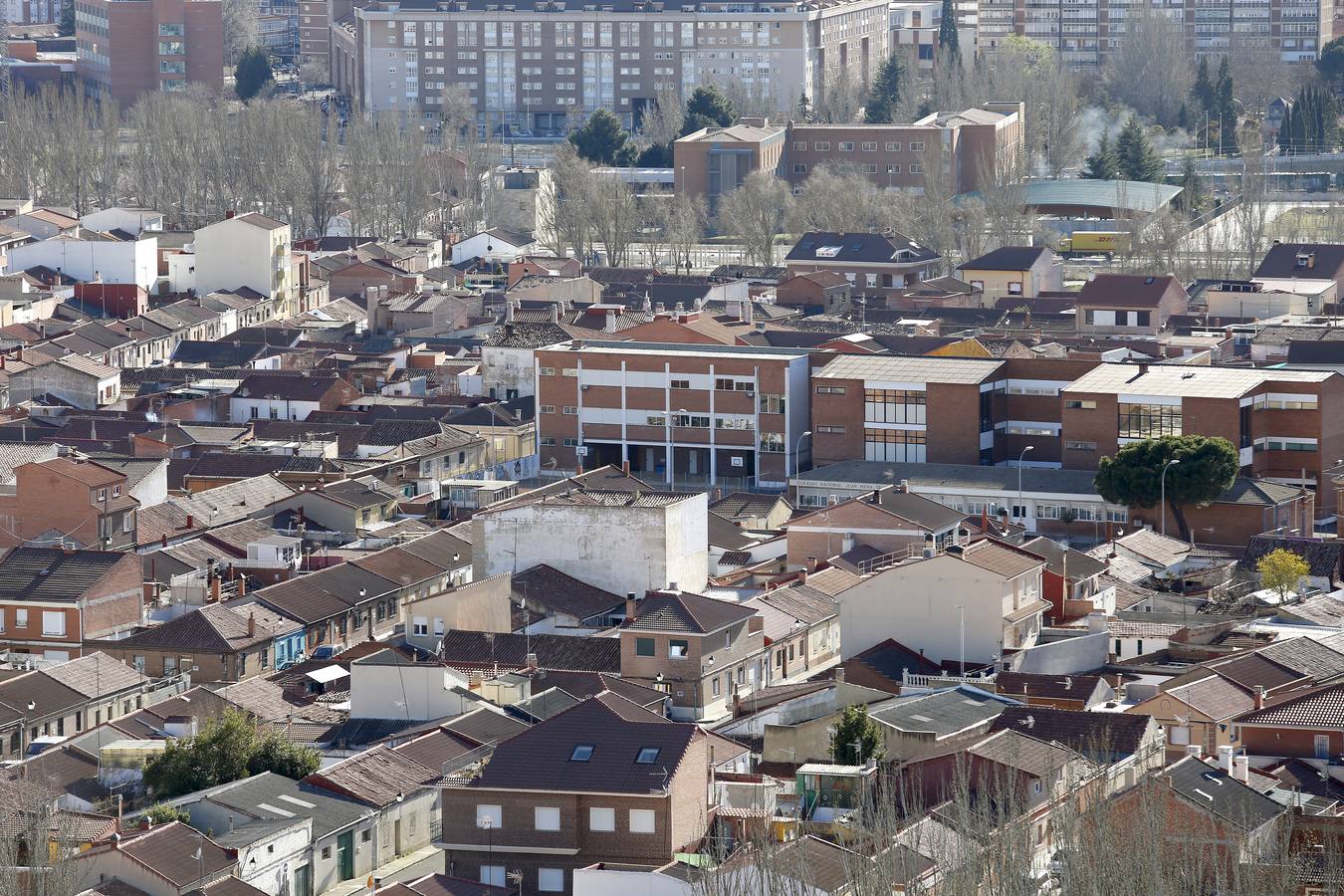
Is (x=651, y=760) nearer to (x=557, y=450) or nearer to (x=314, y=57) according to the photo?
(x=557, y=450)

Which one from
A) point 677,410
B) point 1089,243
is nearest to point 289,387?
point 677,410

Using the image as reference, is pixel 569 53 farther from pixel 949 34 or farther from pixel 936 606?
pixel 936 606

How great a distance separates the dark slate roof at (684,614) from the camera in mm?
23900

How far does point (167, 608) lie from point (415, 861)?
7.98 metres

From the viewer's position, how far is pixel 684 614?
78.8 ft

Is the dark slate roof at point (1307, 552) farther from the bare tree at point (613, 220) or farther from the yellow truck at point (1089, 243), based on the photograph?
the yellow truck at point (1089, 243)

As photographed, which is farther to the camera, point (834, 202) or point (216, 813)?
point (834, 202)

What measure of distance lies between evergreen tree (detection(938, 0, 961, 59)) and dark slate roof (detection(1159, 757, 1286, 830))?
58.5 meters

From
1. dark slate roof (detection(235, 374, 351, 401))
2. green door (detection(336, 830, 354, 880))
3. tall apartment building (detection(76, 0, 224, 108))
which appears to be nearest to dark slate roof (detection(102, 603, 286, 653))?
green door (detection(336, 830, 354, 880))

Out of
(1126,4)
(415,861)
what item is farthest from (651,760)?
(1126,4)

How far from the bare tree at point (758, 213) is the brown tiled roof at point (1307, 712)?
34300 millimetres

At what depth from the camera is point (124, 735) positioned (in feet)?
71.9

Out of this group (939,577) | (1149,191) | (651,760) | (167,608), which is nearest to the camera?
(651,760)

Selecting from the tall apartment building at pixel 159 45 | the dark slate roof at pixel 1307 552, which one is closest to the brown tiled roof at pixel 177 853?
the dark slate roof at pixel 1307 552
